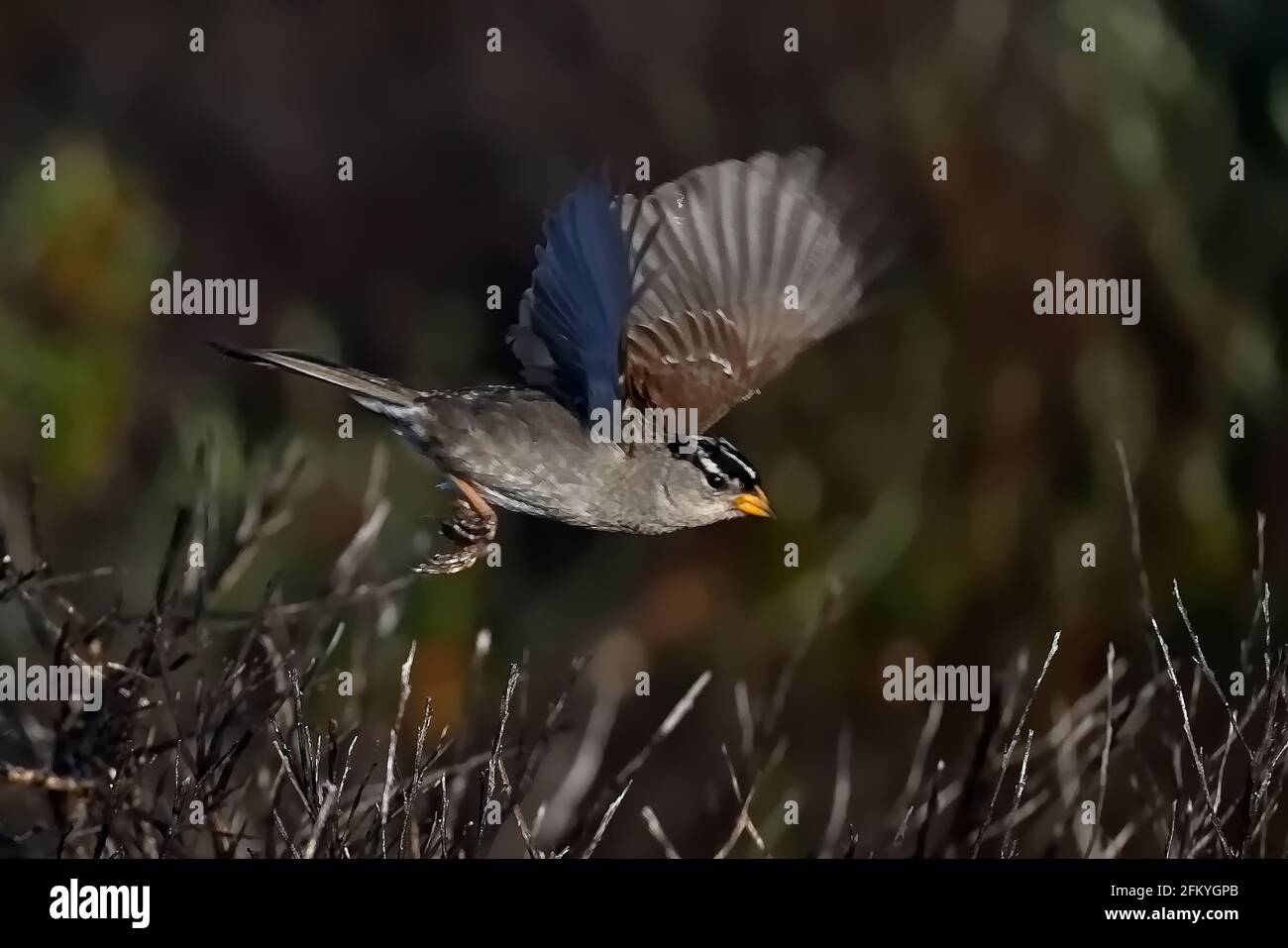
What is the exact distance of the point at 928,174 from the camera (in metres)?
5.28

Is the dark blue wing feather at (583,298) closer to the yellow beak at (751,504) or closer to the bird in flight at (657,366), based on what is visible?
the bird in flight at (657,366)

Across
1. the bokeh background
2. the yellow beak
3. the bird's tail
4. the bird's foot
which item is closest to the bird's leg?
the bird's foot

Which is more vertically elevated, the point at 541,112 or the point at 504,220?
the point at 541,112

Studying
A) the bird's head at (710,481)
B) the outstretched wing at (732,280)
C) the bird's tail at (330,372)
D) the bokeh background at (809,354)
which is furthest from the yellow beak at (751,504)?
the bokeh background at (809,354)

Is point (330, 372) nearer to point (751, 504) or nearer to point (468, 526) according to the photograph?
point (468, 526)

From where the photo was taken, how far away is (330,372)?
3.76 metres

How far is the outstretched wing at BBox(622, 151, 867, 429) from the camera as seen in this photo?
392 centimetres

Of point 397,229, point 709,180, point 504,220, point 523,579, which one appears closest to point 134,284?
point 397,229

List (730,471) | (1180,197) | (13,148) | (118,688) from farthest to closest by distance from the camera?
(1180,197) < (13,148) < (730,471) < (118,688)

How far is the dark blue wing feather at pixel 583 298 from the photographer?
3.38 metres

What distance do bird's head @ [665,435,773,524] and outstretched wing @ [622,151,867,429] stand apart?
266mm

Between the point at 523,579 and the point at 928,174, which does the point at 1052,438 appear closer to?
the point at 928,174

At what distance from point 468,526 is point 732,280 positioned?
0.94 m

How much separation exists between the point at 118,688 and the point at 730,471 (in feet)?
4.93
